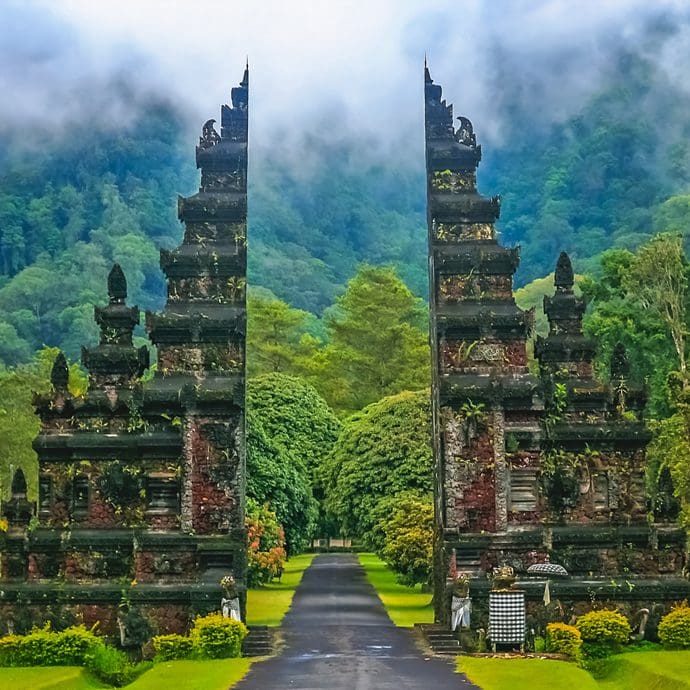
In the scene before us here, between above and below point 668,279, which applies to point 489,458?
below

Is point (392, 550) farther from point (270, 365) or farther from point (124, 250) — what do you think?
point (124, 250)

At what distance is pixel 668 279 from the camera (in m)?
53.3

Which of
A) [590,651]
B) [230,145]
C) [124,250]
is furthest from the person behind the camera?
[124,250]

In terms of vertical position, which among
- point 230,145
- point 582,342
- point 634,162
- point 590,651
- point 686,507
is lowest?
point 590,651

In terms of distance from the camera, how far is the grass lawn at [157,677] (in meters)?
20.1

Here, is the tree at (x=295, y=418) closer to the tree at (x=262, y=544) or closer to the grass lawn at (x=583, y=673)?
the tree at (x=262, y=544)

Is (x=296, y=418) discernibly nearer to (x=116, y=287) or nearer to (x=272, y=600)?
(x=272, y=600)

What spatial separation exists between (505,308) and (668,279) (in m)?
25.8

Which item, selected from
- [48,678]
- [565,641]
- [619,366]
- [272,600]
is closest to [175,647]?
[48,678]

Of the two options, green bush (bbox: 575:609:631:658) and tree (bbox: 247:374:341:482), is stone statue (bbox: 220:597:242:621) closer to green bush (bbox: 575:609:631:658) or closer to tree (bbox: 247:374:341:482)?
green bush (bbox: 575:609:631:658)

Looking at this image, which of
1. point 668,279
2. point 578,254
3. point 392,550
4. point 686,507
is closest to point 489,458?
point 392,550

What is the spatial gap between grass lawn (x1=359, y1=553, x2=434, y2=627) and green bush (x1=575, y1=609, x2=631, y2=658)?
7256mm

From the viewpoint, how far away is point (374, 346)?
8275 centimetres

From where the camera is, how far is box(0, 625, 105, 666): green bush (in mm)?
23675
